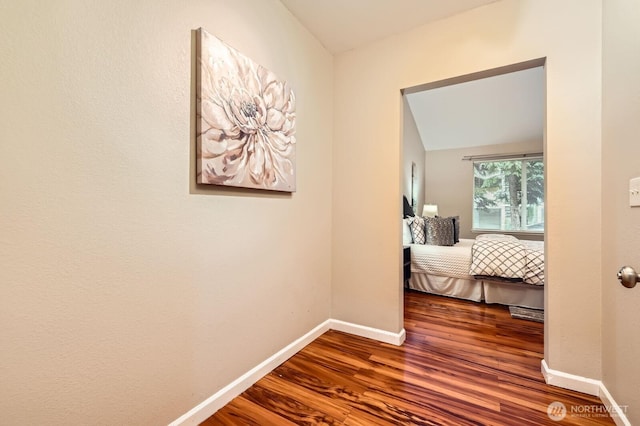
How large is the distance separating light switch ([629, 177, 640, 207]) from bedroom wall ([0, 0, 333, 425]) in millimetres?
1812

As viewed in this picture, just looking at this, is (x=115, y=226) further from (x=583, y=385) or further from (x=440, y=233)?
(x=440, y=233)

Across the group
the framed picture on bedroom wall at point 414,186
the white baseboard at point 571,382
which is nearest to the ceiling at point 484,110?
the framed picture on bedroom wall at point 414,186

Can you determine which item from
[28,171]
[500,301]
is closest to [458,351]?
[500,301]

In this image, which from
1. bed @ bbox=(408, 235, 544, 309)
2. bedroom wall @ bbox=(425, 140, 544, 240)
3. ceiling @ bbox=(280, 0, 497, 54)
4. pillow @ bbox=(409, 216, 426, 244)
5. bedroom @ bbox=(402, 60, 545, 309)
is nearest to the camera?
ceiling @ bbox=(280, 0, 497, 54)

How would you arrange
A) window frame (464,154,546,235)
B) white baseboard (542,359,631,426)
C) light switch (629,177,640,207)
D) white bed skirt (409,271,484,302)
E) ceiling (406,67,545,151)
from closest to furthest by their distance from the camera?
light switch (629,177,640,207)
white baseboard (542,359,631,426)
white bed skirt (409,271,484,302)
ceiling (406,67,545,151)
window frame (464,154,546,235)

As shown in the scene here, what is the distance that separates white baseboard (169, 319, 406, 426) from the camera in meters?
1.34

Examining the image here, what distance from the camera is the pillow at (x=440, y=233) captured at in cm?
371

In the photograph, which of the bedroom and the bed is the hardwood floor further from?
the bedroom

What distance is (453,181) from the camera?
19.3 feet

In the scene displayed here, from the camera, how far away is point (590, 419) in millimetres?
1378

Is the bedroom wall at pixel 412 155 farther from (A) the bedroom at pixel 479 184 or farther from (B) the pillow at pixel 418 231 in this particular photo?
(B) the pillow at pixel 418 231

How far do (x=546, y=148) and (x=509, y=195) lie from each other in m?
4.43

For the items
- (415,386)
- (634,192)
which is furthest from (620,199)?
(415,386)

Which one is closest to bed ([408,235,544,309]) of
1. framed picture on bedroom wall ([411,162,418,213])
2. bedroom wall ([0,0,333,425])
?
framed picture on bedroom wall ([411,162,418,213])
